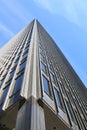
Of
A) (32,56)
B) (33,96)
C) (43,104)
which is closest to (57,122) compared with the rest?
(43,104)

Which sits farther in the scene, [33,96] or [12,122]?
[12,122]

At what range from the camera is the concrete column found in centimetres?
1067

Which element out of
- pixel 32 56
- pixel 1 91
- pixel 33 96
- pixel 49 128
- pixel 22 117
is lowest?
pixel 49 128

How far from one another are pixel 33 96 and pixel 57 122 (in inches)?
106

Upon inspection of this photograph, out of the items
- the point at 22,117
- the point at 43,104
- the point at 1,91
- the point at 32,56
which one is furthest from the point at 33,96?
the point at 32,56

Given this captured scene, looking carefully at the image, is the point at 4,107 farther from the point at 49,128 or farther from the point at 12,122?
the point at 49,128

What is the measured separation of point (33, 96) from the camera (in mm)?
12961

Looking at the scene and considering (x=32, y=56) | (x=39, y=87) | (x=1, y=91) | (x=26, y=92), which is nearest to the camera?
(x=26, y=92)

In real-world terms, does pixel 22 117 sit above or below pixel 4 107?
below

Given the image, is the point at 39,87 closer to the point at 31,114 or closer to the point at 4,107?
the point at 4,107

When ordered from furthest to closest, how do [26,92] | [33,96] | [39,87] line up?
1. [39,87]
2. [26,92]
3. [33,96]

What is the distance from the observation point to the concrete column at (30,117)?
10.7 meters

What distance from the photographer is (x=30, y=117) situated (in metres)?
11.0

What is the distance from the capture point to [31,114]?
11203mm
